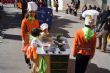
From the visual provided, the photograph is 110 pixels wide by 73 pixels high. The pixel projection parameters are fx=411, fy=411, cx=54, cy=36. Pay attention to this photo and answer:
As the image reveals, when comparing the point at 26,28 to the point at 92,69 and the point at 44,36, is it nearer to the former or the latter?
the point at 44,36

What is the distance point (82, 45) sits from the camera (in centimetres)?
984

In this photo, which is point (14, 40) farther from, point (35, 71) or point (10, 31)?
point (35, 71)

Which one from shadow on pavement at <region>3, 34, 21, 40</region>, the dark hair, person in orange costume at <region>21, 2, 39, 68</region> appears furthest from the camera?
shadow on pavement at <region>3, 34, 21, 40</region>

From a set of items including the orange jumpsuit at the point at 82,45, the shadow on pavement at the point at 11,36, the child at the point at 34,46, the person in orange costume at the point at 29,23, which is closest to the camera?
the orange jumpsuit at the point at 82,45

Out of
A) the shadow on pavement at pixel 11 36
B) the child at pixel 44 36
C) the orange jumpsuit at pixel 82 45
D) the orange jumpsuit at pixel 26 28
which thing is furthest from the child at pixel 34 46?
the shadow on pavement at pixel 11 36

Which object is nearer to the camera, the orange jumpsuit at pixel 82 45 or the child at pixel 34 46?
the orange jumpsuit at pixel 82 45

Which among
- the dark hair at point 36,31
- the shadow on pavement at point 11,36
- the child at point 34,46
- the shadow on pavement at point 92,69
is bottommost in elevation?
the shadow on pavement at point 92,69

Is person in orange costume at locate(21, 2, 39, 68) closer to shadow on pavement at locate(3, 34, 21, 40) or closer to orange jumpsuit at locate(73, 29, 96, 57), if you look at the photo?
orange jumpsuit at locate(73, 29, 96, 57)

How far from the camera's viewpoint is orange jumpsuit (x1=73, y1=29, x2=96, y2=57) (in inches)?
384

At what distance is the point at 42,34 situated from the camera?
1017 centimetres

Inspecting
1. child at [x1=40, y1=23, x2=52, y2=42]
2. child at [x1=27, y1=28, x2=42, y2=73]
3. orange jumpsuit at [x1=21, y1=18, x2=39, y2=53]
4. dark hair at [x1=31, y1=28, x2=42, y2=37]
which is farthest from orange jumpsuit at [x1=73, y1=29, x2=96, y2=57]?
orange jumpsuit at [x1=21, y1=18, x2=39, y2=53]

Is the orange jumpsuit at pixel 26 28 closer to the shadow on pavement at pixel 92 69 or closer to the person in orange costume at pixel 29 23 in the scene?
the person in orange costume at pixel 29 23

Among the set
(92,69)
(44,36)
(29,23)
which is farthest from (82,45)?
(92,69)

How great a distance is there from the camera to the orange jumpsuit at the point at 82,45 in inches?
384
